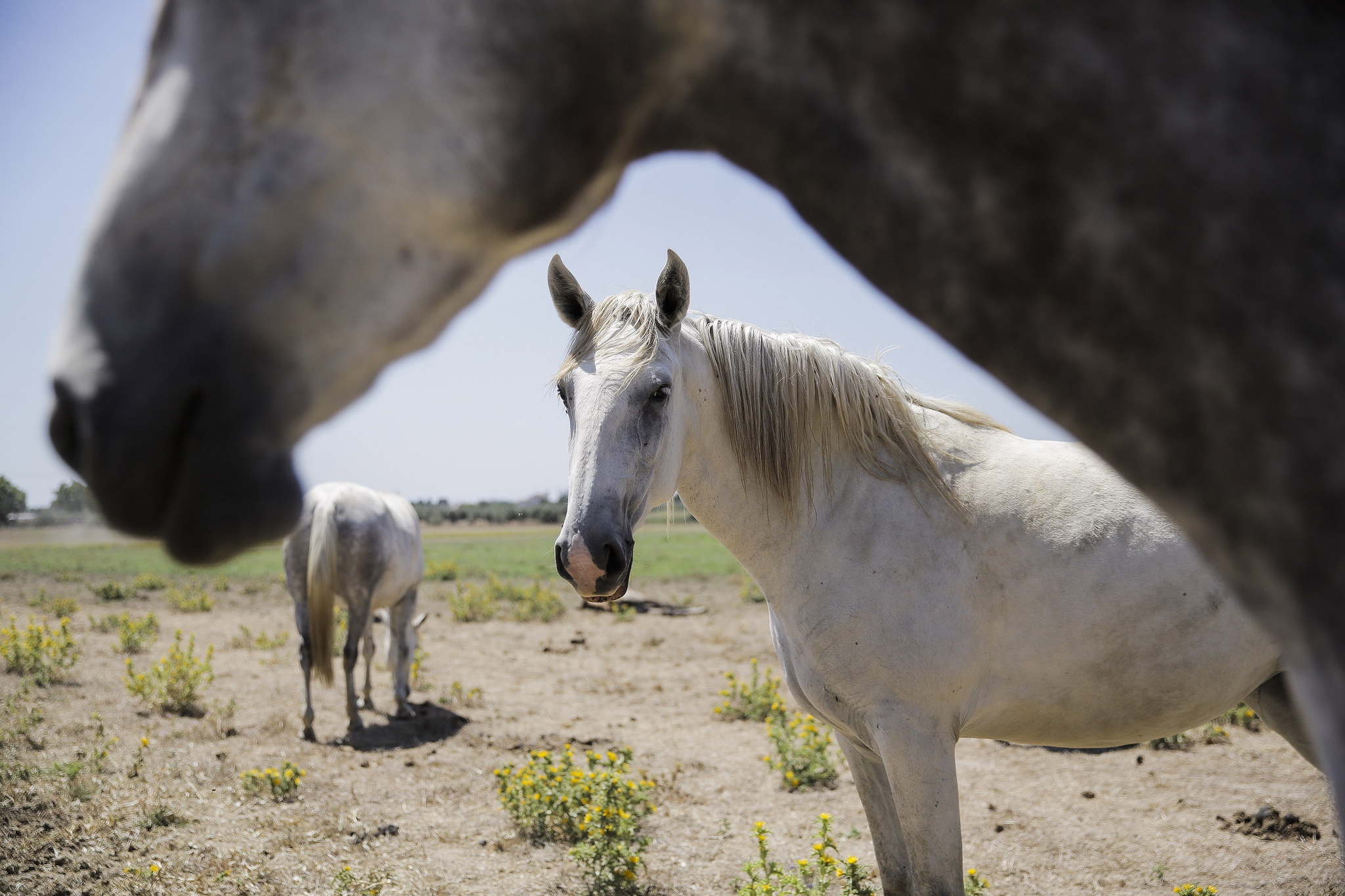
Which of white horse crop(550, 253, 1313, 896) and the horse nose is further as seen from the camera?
white horse crop(550, 253, 1313, 896)

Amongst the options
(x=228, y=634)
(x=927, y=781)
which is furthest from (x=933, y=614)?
(x=228, y=634)

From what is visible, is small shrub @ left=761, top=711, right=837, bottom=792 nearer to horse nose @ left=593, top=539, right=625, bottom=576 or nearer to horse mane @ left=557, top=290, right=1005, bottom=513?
horse mane @ left=557, top=290, right=1005, bottom=513

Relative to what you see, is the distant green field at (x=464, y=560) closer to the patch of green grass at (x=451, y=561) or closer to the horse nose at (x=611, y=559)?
the patch of green grass at (x=451, y=561)

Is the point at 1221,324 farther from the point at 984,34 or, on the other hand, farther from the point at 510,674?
the point at 510,674

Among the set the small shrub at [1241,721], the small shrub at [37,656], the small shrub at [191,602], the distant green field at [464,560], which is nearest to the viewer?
the small shrub at [1241,721]

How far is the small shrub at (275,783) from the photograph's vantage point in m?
4.30

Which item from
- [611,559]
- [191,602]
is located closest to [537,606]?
[191,602]

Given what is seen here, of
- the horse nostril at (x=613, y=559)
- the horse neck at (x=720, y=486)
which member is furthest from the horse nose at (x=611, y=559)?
the horse neck at (x=720, y=486)

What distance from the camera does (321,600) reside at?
5.87m

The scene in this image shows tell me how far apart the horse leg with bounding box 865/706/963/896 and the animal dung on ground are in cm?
297

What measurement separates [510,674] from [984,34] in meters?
8.53

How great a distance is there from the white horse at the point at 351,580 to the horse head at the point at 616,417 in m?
4.31

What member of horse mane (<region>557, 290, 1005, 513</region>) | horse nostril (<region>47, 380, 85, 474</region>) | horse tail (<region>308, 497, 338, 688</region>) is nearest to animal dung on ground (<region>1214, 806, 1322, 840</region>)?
horse mane (<region>557, 290, 1005, 513</region>)

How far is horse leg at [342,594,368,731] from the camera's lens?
6.02 metres
